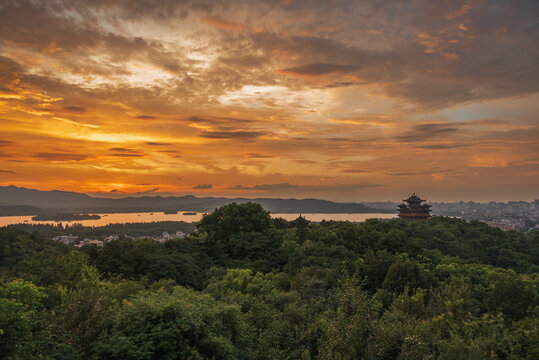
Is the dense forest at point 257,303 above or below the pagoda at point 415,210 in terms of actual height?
below

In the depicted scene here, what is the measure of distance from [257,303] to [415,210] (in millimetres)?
66829

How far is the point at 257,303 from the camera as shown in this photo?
49.6 ft

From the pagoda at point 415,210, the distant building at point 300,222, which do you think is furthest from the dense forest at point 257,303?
the pagoda at point 415,210

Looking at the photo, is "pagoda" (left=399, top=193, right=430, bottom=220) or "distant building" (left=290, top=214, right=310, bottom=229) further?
"pagoda" (left=399, top=193, right=430, bottom=220)

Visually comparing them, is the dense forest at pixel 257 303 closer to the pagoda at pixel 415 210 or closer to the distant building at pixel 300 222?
the distant building at pixel 300 222

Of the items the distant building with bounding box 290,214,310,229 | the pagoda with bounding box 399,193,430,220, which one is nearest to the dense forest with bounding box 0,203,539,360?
the distant building with bounding box 290,214,310,229

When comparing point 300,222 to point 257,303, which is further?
point 300,222

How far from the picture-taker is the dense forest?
960 centimetres

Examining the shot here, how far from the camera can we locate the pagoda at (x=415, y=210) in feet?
243

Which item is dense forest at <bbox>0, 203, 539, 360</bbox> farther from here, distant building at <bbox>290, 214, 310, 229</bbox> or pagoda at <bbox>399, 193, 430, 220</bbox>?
pagoda at <bbox>399, 193, 430, 220</bbox>

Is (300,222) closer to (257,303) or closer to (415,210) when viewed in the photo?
(257,303)

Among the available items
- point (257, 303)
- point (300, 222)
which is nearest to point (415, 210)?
point (300, 222)

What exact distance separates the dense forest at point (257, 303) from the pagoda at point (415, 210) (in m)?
32.7

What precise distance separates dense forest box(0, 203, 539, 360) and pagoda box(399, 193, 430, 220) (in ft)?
107
